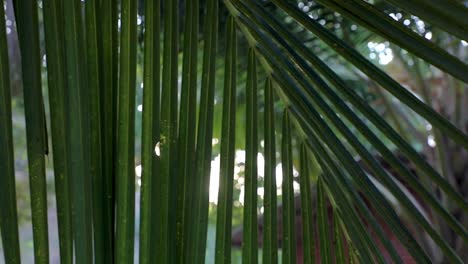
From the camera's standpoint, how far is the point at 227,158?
0.51 metres

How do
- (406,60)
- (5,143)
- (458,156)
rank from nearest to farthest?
(5,143), (458,156), (406,60)

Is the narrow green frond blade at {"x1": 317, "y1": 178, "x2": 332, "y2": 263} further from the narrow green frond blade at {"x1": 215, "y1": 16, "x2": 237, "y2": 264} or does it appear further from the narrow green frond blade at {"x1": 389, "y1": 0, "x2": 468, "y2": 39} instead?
the narrow green frond blade at {"x1": 389, "y1": 0, "x2": 468, "y2": 39}

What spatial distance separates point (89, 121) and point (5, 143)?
0.07 m

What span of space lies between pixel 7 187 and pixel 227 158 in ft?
0.61

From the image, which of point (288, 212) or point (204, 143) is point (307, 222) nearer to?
point (288, 212)

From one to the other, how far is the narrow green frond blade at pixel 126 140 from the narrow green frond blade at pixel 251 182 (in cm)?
12

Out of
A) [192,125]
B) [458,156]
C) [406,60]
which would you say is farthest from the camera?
[406,60]

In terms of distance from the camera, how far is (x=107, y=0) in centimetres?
46

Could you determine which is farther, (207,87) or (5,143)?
(207,87)

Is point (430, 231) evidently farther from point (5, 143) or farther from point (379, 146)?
point (5, 143)

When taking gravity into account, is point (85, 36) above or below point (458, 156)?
below

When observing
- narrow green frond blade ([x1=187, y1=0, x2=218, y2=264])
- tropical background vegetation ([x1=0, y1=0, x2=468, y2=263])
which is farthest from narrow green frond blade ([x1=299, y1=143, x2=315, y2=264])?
narrow green frond blade ([x1=187, y1=0, x2=218, y2=264])

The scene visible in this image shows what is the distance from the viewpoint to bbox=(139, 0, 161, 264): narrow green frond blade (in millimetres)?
438

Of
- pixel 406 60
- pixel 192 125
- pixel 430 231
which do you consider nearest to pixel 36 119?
pixel 192 125
